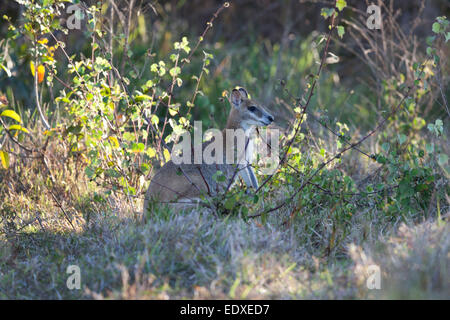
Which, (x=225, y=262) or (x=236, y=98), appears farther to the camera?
(x=236, y=98)

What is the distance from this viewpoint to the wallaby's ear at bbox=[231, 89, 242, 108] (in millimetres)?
5759

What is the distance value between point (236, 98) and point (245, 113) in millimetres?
205

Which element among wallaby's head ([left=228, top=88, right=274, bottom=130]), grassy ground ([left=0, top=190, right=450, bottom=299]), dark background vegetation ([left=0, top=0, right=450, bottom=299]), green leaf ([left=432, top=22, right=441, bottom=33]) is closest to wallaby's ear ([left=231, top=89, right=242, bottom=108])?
wallaby's head ([left=228, top=88, right=274, bottom=130])

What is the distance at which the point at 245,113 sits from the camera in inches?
226

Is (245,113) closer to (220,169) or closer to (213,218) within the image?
(220,169)

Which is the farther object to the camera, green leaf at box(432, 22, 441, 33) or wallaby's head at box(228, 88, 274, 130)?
wallaby's head at box(228, 88, 274, 130)

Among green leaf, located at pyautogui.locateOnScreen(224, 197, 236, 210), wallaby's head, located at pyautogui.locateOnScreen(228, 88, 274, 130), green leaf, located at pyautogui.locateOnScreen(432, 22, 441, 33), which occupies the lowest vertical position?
green leaf, located at pyautogui.locateOnScreen(224, 197, 236, 210)

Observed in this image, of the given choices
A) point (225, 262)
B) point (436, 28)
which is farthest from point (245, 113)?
point (225, 262)

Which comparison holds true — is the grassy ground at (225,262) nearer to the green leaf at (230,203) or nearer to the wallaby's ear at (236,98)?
the green leaf at (230,203)

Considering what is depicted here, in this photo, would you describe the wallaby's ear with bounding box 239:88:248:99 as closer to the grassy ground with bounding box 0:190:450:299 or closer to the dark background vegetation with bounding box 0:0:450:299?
the dark background vegetation with bounding box 0:0:450:299

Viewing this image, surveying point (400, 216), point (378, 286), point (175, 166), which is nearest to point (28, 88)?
point (175, 166)

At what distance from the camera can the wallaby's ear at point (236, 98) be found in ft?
18.9
